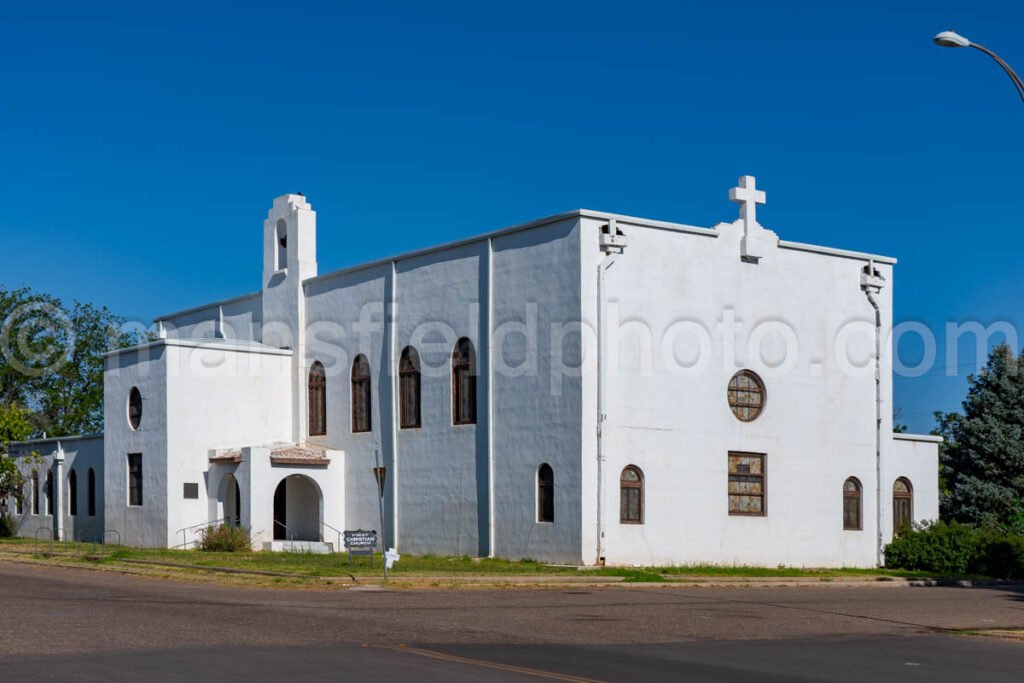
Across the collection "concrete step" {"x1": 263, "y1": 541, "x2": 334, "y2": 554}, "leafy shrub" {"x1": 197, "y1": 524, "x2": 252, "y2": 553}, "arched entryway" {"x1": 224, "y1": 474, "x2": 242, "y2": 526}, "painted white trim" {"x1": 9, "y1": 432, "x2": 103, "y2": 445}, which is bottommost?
"concrete step" {"x1": 263, "y1": 541, "x2": 334, "y2": 554}

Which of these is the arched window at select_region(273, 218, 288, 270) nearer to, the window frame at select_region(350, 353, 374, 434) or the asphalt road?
the window frame at select_region(350, 353, 374, 434)

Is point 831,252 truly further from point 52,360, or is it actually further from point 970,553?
point 52,360

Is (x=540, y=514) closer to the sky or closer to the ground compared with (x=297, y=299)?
closer to the ground

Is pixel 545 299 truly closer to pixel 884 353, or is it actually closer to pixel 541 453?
pixel 541 453

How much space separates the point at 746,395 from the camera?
1358 inches

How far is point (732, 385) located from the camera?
34250 millimetres

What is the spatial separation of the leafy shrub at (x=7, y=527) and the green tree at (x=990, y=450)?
35788mm

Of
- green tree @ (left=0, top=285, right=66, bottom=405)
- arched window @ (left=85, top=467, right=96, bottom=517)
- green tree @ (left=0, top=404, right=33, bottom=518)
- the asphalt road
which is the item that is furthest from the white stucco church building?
green tree @ (left=0, top=285, right=66, bottom=405)

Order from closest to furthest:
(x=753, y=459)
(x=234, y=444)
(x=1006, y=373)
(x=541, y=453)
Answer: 1. (x=541, y=453)
2. (x=753, y=459)
3. (x=234, y=444)
4. (x=1006, y=373)

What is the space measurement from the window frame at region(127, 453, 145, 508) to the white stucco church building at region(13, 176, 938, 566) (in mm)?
99

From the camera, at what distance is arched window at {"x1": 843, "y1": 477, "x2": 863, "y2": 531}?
36031mm

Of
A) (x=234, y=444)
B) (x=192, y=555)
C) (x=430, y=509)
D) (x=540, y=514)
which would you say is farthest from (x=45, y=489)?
(x=540, y=514)

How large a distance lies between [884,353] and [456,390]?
12180mm

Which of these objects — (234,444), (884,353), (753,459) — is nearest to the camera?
(753,459)
